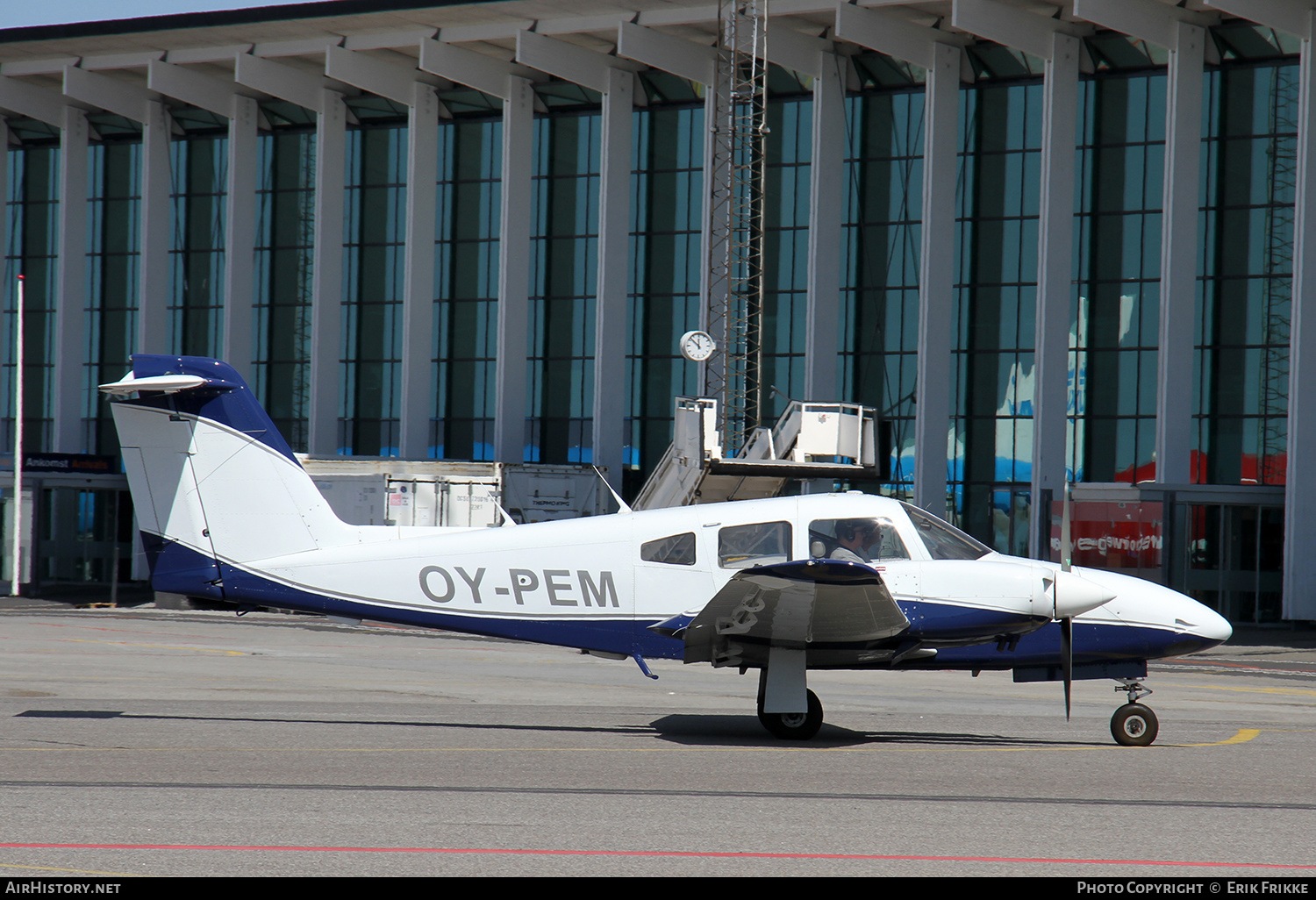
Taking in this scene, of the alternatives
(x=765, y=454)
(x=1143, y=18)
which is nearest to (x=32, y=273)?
(x=765, y=454)

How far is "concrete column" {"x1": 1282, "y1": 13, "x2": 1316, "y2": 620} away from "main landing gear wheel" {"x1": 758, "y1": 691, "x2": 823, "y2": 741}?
24466mm

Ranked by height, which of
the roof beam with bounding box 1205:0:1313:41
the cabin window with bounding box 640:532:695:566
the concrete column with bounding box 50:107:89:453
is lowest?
the cabin window with bounding box 640:532:695:566

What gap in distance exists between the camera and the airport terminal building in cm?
3447

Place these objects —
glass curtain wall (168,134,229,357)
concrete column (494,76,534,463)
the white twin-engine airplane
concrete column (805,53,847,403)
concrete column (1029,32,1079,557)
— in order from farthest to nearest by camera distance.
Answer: glass curtain wall (168,134,229,357) < concrete column (494,76,534,463) < concrete column (805,53,847,403) < concrete column (1029,32,1079,557) < the white twin-engine airplane

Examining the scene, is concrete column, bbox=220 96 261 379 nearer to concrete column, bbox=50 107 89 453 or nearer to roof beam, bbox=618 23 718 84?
concrete column, bbox=50 107 89 453

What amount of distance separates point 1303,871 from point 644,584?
22.4ft

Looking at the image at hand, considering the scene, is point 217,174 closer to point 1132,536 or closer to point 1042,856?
point 1132,536

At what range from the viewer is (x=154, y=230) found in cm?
4569

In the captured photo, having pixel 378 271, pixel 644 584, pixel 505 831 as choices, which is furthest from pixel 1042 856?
pixel 378 271

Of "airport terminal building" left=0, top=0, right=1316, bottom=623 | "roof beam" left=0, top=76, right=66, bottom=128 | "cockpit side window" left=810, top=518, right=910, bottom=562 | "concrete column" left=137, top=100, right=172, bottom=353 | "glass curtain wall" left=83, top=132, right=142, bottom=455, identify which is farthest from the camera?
"glass curtain wall" left=83, top=132, right=142, bottom=455

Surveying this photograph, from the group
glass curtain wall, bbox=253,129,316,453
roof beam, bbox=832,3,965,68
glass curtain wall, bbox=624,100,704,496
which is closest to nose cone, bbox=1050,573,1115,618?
roof beam, bbox=832,3,965,68

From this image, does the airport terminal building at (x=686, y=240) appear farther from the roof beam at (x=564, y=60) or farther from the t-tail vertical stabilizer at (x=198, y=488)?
the t-tail vertical stabilizer at (x=198, y=488)

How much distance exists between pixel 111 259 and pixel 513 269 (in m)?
19.1

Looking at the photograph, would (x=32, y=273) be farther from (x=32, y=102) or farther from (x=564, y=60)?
(x=564, y=60)
